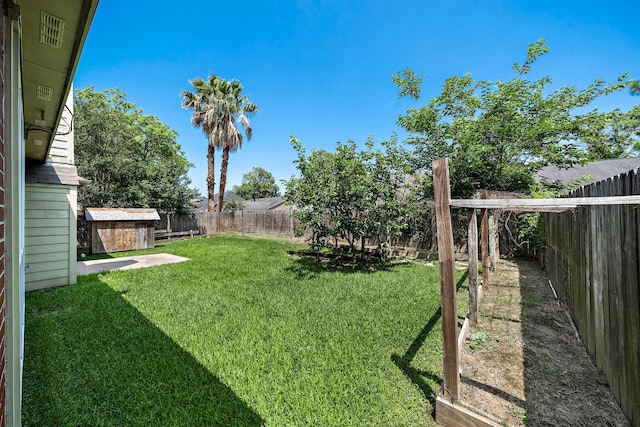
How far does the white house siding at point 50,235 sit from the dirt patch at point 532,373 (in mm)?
7137

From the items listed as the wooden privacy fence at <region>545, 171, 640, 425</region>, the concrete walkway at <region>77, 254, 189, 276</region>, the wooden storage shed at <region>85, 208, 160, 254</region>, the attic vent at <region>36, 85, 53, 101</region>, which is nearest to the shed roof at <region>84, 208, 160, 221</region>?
the wooden storage shed at <region>85, 208, 160, 254</region>

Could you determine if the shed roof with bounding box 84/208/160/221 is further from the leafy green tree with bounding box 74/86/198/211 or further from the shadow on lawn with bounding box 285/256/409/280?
the shadow on lawn with bounding box 285/256/409/280

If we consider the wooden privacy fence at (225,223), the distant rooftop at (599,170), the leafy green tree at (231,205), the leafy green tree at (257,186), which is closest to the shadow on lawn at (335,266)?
the wooden privacy fence at (225,223)

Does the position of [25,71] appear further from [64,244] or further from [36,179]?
[64,244]

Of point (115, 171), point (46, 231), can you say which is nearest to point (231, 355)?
point (46, 231)

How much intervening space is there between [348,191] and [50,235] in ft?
20.5

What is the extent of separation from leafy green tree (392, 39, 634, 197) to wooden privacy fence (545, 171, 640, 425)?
18.6ft

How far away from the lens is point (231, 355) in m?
2.84

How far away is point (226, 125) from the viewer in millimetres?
15492

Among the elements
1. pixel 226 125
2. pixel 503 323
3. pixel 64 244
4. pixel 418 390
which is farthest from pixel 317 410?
pixel 226 125

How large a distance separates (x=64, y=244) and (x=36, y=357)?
11.6ft

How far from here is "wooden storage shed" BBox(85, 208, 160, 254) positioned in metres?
9.61

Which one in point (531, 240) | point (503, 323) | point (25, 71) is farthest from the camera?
point (531, 240)

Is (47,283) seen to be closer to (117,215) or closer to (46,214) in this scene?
(46,214)
